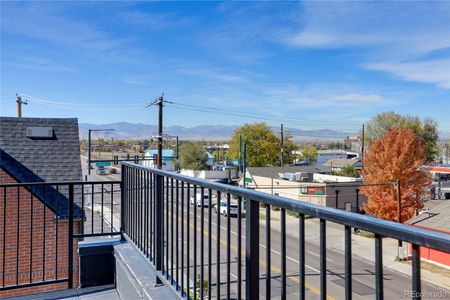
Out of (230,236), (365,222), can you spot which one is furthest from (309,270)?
(365,222)

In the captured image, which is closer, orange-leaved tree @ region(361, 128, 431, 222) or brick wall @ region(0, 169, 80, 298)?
brick wall @ region(0, 169, 80, 298)

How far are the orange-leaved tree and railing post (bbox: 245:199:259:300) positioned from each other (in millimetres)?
21298

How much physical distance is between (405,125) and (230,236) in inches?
2073

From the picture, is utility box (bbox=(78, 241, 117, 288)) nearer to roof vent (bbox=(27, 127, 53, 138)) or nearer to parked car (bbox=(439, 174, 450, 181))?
roof vent (bbox=(27, 127, 53, 138))

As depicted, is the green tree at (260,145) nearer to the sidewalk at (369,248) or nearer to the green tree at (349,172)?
the green tree at (349,172)

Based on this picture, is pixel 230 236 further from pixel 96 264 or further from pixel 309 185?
pixel 309 185

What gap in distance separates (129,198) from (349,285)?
2.92 meters

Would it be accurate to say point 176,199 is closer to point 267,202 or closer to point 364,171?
point 267,202

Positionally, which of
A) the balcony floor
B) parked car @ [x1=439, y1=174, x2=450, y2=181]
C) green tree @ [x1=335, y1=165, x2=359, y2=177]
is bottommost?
parked car @ [x1=439, y1=174, x2=450, y2=181]

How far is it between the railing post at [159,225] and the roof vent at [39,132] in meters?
8.55

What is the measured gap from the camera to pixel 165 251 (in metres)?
2.68

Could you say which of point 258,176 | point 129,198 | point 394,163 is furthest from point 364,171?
point 129,198

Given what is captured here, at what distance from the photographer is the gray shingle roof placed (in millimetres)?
8984

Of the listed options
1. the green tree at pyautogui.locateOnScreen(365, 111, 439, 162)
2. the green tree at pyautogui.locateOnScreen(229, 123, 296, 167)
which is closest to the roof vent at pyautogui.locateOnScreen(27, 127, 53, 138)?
the green tree at pyautogui.locateOnScreen(229, 123, 296, 167)
